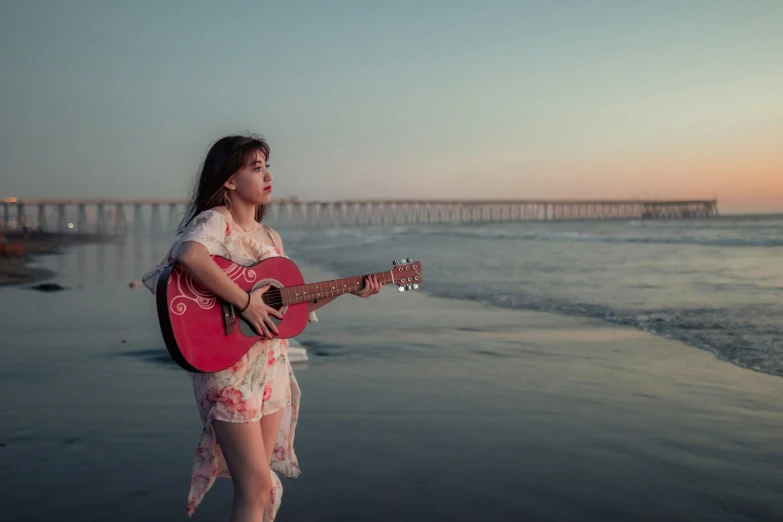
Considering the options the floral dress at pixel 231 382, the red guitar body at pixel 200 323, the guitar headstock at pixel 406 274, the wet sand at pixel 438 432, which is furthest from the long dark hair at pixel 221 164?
the wet sand at pixel 438 432

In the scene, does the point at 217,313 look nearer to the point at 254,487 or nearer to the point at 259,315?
the point at 259,315

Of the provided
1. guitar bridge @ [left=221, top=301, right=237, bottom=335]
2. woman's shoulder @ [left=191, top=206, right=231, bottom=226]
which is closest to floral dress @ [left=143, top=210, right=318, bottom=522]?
woman's shoulder @ [left=191, top=206, right=231, bottom=226]

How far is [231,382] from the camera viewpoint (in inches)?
94.7

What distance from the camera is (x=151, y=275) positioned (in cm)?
251

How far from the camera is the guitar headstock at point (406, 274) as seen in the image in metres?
3.10

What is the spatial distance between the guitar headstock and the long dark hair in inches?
31.0

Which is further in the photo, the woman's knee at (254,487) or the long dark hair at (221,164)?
the long dark hair at (221,164)

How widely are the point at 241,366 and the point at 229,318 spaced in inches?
6.3

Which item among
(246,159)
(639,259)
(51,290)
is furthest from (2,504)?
(639,259)

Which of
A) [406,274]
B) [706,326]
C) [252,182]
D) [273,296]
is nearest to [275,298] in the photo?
[273,296]

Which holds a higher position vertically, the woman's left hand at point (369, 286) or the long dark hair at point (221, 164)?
the long dark hair at point (221, 164)

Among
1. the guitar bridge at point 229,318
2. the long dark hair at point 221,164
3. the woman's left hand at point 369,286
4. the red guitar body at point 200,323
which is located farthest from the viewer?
the woman's left hand at point 369,286

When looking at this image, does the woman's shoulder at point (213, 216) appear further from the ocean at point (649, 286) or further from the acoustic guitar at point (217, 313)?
the ocean at point (649, 286)

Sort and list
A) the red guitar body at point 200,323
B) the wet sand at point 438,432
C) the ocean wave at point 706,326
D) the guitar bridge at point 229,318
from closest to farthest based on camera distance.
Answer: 1. the red guitar body at point 200,323
2. the guitar bridge at point 229,318
3. the wet sand at point 438,432
4. the ocean wave at point 706,326
